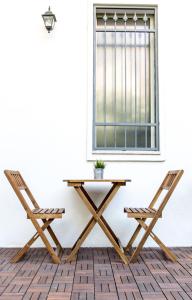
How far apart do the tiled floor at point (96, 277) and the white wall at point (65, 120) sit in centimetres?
51

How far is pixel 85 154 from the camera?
5.74 metres

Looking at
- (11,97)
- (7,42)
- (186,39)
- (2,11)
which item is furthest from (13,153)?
(186,39)

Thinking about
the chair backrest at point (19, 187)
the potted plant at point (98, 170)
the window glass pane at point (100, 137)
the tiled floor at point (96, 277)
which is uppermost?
the window glass pane at point (100, 137)

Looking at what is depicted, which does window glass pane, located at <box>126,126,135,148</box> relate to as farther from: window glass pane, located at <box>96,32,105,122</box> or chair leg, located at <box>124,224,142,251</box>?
chair leg, located at <box>124,224,142,251</box>

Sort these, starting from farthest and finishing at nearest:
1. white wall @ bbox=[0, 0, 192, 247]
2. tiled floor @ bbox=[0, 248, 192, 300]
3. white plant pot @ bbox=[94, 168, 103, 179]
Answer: white wall @ bbox=[0, 0, 192, 247]
white plant pot @ bbox=[94, 168, 103, 179]
tiled floor @ bbox=[0, 248, 192, 300]

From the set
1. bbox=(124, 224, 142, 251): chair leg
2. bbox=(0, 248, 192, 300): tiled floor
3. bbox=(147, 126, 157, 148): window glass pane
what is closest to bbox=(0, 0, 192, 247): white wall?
bbox=(147, 126, 157, 148): window glass pane

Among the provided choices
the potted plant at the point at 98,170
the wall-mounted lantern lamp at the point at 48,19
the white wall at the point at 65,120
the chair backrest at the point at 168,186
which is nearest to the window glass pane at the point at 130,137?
the white wall at the point at 65,120

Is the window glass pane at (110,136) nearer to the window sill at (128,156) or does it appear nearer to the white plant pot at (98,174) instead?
the window sill at (128,156)

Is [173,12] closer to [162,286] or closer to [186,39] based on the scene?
[186,39]

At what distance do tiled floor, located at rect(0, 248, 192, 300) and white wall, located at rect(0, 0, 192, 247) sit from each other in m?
0.51

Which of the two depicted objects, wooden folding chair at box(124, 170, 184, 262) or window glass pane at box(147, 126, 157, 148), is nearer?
wooden folding chair at box(124, 170, 184, 262)

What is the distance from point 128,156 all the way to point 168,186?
2.76 feet

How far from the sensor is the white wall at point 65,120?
568cm

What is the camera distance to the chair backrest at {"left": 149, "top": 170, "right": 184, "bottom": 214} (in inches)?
185
